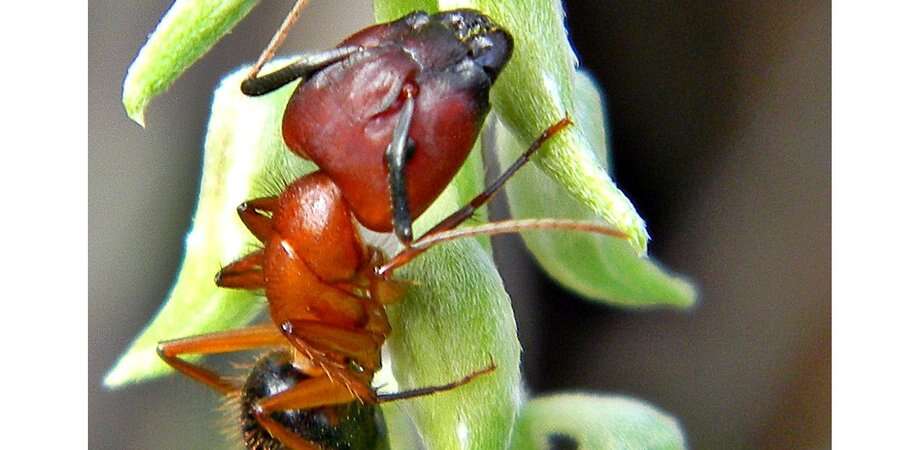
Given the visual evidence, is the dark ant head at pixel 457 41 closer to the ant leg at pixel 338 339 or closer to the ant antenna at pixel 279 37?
the ant antenna at pixel 279 37

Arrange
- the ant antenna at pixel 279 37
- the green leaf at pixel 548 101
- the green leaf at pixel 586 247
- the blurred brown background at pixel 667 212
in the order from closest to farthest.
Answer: the green leaf at pixel 548 101 → the ant antenna at pixel 279 37 → the green leaf at pixel 586 247 → the blurred brown background at pixel 667 212

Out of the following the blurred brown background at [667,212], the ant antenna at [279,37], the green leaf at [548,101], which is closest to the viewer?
the green leaf at [548,101]

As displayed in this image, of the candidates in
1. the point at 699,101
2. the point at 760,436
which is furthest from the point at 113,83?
the point at 760,436

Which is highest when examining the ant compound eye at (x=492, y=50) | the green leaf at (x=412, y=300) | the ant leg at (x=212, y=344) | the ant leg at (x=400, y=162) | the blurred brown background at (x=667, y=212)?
the ant compound eye at (x=492, y=50)

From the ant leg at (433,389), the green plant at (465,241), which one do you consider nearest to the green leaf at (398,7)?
the green plant at (465,241)

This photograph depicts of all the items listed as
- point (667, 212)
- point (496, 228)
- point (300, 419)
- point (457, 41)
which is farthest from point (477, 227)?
point (667, 212)

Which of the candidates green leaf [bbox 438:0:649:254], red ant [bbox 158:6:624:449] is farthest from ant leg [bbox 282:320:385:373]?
green leaf [bbox 438:0:649:254]

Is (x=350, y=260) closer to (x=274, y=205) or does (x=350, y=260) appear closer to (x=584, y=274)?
(x=274, y=205)

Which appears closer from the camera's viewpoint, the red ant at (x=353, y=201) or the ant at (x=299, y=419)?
the red ant at (x=353, y=201)
